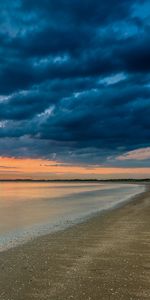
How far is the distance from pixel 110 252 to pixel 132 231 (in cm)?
507

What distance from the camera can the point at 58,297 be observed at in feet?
27.6

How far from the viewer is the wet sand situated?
8.73 meters

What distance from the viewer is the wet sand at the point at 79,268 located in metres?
8.73

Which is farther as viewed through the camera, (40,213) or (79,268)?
(40,213)

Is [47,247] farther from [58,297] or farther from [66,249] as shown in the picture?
[58,297]

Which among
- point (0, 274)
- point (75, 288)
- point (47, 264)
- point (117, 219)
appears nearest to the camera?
point (75, 288)

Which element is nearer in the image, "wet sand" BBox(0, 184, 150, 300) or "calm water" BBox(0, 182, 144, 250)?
"wet sand" BBox(0, 184, 150, 300)

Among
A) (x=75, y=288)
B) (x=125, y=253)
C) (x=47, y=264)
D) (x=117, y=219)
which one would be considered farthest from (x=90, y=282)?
(x=117, y=219)

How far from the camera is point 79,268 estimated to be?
35.7ft

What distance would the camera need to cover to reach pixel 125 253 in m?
12.9

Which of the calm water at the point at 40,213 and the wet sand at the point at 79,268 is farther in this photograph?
the calm water at the point at 40,213

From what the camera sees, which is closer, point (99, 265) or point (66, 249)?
point (99, 265)

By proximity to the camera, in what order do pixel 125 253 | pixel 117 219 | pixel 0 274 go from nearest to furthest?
pixel 0 274
pixel 125 253
pixel 117 219

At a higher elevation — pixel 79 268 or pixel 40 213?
pixel 79 268
